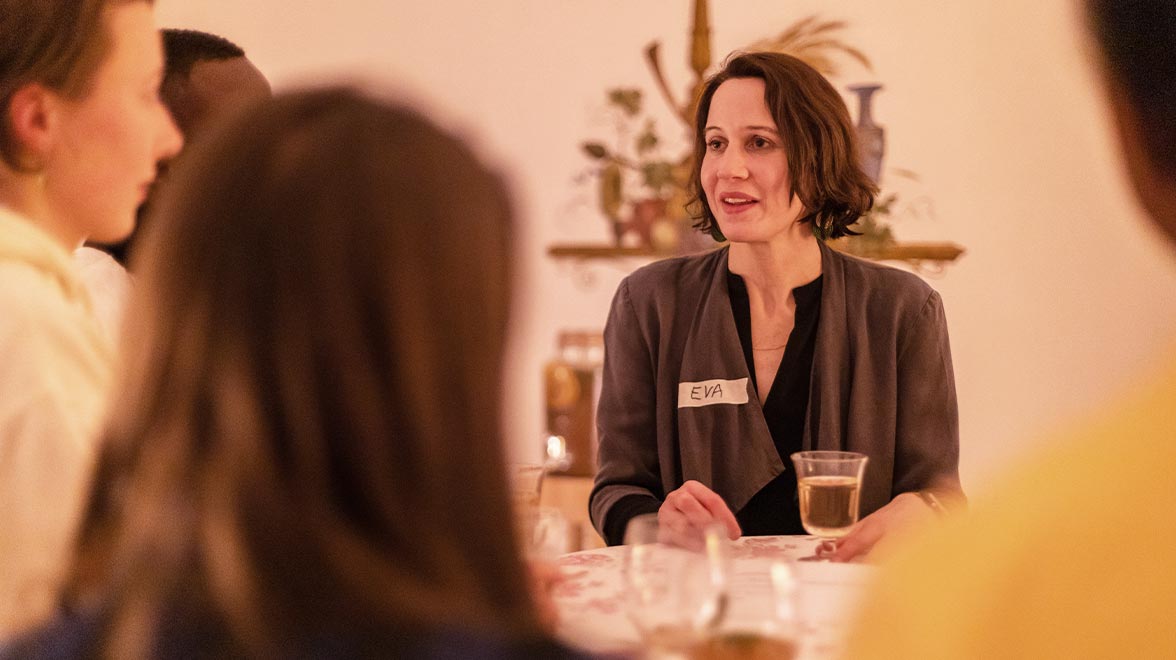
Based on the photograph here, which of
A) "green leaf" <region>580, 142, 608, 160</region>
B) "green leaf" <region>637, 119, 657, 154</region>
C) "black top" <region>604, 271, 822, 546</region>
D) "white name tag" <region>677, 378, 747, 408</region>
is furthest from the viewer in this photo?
"green leaf" <region>580, 142, 608, 160</region>

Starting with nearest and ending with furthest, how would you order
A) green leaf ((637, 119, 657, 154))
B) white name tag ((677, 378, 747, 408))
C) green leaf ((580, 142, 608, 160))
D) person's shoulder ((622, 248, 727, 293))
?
white name tag ((677, 378, 747, 408)) → person's shoulder ((622, 248, 727, 293)) → green leaf ((637, 119, 657, 154)) → green leaf ((580, 142, 608, 160))

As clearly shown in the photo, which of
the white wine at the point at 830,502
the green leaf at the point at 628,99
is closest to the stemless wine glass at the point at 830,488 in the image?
the white wine at the point at 830,502

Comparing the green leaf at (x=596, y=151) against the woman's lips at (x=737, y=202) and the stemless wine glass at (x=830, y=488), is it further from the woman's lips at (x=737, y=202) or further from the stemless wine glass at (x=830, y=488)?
the stemless wine glass at (x=830, y=488)

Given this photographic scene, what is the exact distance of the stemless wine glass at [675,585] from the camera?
1.18 metres

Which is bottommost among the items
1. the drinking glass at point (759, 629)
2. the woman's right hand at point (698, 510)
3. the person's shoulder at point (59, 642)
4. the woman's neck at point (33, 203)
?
the woman's right hand at point (698, 510)

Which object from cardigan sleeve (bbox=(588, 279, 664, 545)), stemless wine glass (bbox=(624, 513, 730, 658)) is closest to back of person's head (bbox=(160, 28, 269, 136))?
cardigan sleeve (bbox=(588, 279, 664, 545))

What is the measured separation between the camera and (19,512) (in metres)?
1.20

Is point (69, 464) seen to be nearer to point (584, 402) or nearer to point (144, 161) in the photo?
point (144, 161)

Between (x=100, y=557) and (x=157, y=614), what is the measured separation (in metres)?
0.12

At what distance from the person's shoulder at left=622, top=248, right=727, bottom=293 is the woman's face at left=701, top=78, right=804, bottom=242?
14cm

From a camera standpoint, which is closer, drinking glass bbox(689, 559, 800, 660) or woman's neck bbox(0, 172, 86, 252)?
drinking glass bbox(689, 559, 800, 660)

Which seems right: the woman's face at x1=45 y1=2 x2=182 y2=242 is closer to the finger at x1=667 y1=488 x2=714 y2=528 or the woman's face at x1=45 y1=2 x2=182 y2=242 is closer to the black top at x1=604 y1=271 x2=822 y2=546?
the finger at x1=667 y1=488 x2=714 y2=528

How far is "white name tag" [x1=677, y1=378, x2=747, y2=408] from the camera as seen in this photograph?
2350 millimetres

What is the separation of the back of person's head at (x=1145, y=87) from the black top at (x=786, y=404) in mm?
1655
